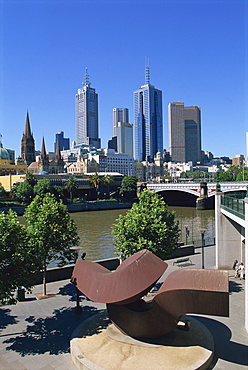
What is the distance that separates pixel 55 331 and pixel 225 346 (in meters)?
6.83

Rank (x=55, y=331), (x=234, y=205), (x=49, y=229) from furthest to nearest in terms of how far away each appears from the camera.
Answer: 1. (x=234, y=205)
2. (x=49, y=229)
3. (x=55, y=331)

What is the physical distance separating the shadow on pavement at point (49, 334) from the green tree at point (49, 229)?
3.06 meters

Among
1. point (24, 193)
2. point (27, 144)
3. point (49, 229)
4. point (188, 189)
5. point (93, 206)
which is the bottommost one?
point (93, 206)

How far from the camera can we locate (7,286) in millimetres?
12883

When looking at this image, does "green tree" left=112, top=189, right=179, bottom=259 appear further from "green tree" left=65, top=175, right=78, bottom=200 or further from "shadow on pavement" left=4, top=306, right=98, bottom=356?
"green tree" left=65, top=175, right=78, bottom=200

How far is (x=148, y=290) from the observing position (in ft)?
37.2


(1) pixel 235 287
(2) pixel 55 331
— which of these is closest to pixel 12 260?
(2) pixel 55 331

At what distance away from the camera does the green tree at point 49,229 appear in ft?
58.0

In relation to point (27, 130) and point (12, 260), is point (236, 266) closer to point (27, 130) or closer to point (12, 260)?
point (12, 260)

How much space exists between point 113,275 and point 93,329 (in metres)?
3.26

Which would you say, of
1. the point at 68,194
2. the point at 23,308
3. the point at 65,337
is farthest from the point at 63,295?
the point at 68,194

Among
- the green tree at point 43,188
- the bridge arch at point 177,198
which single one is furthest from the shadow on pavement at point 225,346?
the bridge arch at point 177,198

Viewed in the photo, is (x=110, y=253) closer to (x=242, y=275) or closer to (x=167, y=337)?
(x=242, y=275)

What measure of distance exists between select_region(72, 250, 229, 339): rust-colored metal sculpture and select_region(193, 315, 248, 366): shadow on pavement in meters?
2.03
